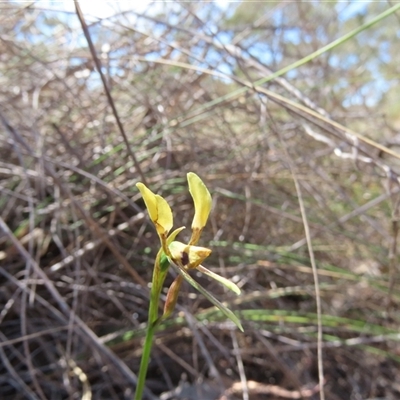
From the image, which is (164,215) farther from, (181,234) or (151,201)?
(181,234)

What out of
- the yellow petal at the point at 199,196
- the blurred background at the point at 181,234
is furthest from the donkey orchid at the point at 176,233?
the blurred background at the point at 181,234

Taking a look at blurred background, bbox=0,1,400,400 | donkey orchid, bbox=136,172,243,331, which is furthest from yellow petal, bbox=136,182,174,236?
blurred background, bbox=0,1,400,400

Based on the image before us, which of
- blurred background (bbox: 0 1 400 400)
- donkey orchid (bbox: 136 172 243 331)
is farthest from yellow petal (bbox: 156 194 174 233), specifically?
blurred background (bbox: 0 1 400 400)

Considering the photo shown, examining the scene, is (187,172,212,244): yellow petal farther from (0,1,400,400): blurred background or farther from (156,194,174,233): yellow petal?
(0,1,400,400): blurred background

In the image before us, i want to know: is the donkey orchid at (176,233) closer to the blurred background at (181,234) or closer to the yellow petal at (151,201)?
the yellow petal at (151,201)

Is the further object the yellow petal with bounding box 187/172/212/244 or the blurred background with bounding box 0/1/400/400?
the blurred background with bounding box 0/1/400/400

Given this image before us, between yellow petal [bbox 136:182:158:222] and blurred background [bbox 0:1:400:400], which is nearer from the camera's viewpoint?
yellow petal [bbox 136:182:158:222]

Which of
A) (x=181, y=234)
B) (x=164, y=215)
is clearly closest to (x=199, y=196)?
(x=164, y=215)
